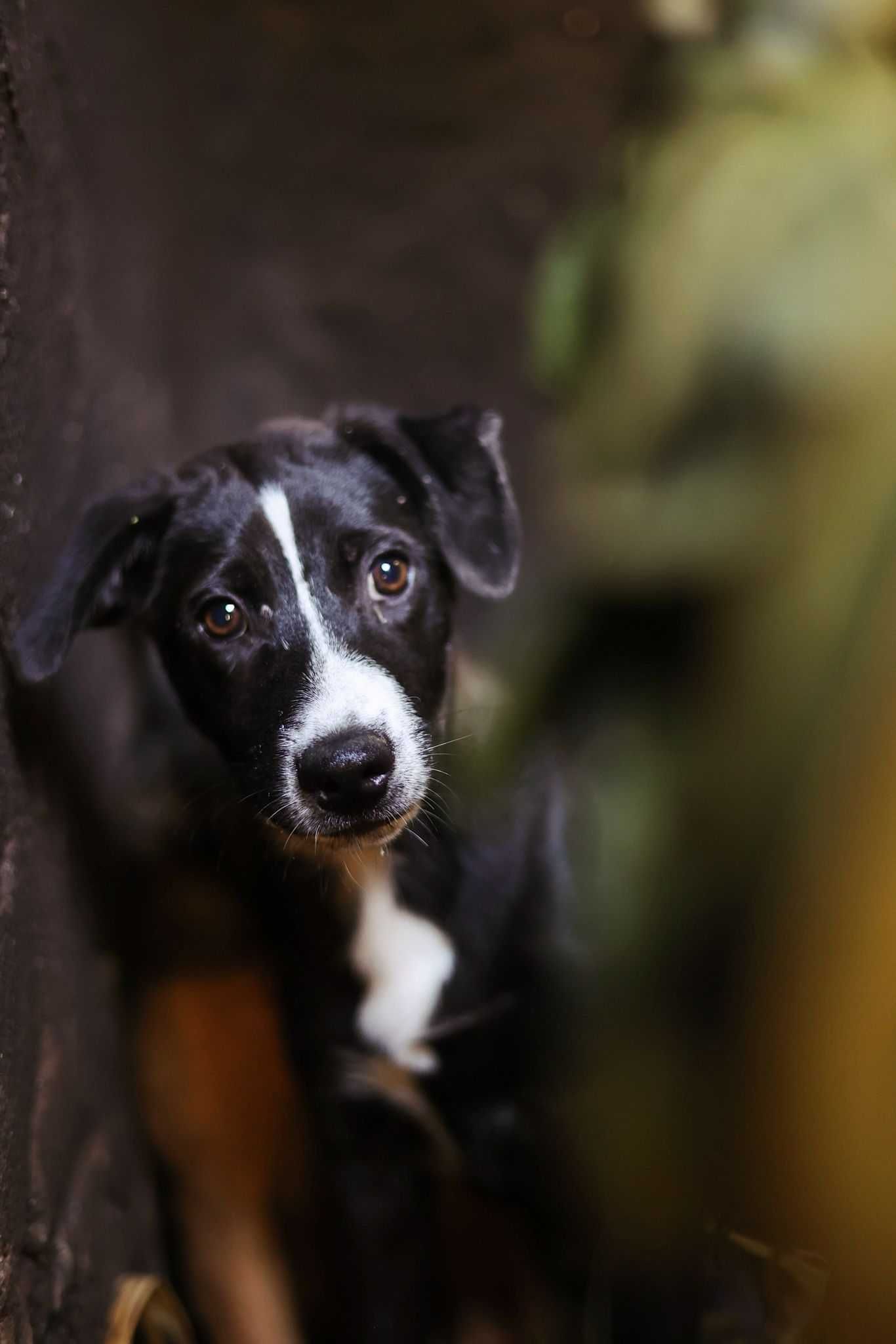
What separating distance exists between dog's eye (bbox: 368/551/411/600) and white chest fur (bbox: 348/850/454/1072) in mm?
347

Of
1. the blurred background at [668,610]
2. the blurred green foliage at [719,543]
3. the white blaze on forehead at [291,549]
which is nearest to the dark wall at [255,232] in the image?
the blurred background at [668,610]

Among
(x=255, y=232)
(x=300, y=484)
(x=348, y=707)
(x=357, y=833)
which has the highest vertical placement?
(x=255, y=232)

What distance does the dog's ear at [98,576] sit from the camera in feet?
4.54

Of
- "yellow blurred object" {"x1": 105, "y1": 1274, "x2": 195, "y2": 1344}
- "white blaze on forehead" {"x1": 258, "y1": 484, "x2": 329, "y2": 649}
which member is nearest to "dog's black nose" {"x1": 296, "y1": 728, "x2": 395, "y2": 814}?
"white blaze on forehead" {"x1": 258, "y1": 484, "x2": 329, "y2": 649}

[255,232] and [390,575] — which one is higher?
[255,232]

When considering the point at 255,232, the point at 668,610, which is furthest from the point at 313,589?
the point at 255,232

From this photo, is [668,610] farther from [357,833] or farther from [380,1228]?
[380,1228]

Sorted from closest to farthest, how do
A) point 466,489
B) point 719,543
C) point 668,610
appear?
point 719,543 → point 668,610 → point 466,489

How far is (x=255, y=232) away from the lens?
2.50 metres

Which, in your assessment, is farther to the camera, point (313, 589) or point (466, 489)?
point (466, 489)

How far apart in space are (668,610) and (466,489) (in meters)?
0.38

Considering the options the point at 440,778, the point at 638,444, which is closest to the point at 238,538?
the point at 440,778

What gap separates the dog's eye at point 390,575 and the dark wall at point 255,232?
0.40 m

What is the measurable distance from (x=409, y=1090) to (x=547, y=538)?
1.00m
